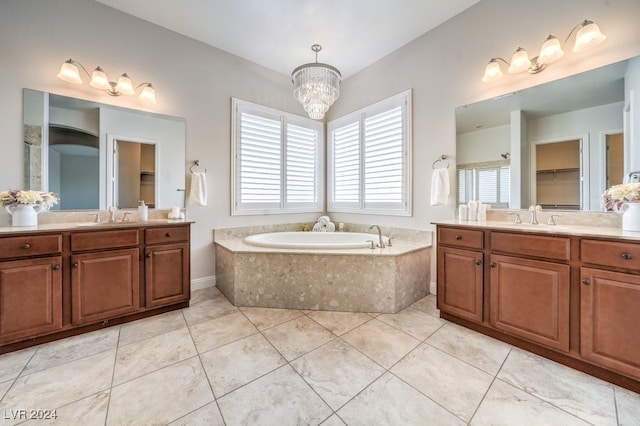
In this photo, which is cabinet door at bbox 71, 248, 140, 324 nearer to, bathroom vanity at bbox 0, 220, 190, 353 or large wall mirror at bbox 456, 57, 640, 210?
bathroom vanity at bbox 0, 220, 190, 353

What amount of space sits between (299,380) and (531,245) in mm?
1804

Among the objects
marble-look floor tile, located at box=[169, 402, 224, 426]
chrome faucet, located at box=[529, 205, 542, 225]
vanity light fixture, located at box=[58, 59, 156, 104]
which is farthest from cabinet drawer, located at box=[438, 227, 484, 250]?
vanity light fixture, located at box=[58, 59, 156, 104]

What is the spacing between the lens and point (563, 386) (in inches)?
57.9

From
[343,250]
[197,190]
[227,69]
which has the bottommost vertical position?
[343,250]

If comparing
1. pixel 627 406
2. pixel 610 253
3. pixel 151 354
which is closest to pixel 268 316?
pixel 151 354

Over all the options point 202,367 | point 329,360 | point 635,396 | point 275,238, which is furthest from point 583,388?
point 275,238

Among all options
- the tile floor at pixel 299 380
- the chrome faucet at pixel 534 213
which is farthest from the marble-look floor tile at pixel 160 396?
the chrome faucet at pixel 534 213

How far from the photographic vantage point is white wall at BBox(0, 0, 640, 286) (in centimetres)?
207

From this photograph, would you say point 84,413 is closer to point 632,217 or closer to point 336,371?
point 336,371

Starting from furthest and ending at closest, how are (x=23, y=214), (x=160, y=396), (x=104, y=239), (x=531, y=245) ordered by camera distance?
(x=104, y=239)
(x=23, y=214)
(x=531, y=245)
(x=160, y=396)

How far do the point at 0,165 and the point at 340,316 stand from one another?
10.3 ft

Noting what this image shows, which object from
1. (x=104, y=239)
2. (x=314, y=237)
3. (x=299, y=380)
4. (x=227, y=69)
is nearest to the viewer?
(x=299, y=380)

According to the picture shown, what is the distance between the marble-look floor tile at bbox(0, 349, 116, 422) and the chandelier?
2663mm

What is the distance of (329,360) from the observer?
5.56ft
